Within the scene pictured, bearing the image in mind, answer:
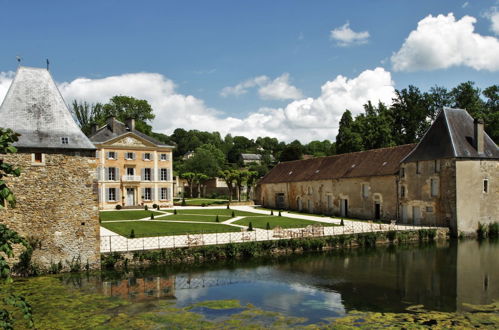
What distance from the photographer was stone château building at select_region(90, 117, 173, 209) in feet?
119

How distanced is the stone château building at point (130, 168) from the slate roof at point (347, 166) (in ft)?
35.7

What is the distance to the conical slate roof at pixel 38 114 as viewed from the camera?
1538 cm

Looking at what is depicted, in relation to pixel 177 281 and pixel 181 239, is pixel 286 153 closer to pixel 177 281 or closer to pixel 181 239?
pixel 181 239

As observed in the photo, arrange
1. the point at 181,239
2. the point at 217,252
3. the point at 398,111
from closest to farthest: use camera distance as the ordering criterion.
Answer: the point at 217,252 → the point at 181,239 → the point at 398,111

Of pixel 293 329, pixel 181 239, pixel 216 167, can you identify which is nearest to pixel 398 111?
pixel 216 167

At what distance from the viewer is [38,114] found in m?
16.1

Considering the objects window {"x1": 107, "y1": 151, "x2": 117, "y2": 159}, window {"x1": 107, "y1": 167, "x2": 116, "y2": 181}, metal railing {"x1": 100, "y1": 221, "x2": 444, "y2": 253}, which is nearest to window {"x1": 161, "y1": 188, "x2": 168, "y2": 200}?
window {"x1": 107, "y1": 167, "x2": 116, "y2": 181}

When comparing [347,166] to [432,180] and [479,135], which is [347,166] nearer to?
[432,180]

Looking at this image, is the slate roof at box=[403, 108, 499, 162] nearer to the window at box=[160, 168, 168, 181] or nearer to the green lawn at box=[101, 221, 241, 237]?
the green lawn at box=[101, 221, 241, 237]

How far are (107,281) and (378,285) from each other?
899cm

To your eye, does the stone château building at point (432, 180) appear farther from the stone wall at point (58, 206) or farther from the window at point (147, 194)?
the stone wall at point (58, 206)

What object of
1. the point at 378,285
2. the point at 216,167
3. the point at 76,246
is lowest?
the point at 378,285

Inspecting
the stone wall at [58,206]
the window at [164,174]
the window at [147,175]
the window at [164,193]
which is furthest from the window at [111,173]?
the stone wall at [58,206]

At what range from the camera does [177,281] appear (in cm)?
1455
